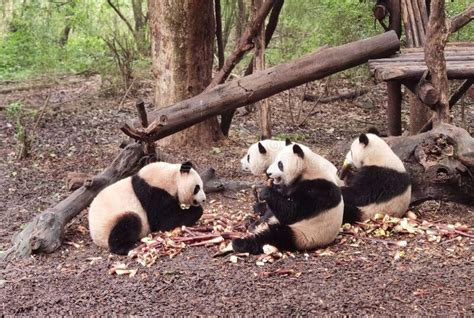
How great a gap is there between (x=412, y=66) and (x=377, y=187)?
71.8 inches

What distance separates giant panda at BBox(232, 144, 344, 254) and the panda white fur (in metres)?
0.67

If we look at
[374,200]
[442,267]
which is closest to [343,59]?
[374,200]

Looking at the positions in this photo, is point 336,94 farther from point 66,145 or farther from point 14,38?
point 14,38

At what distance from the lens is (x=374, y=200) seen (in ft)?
18.1

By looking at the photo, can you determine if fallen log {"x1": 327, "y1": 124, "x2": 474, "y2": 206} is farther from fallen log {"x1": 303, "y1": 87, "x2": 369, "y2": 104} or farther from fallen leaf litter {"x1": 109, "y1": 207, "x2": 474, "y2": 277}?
fallen log {"x1": 303, "y1": 87, "x2": 369, "y2": 104}

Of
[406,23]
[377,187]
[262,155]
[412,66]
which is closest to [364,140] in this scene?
[377,187]

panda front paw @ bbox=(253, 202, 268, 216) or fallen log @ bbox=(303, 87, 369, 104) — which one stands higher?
fallen log @ bbox=(303, 87, 369, 104)

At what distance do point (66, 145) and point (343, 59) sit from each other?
4.32 meters

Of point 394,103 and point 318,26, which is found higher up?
point 318,26

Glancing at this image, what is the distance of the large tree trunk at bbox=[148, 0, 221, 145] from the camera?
844 cm

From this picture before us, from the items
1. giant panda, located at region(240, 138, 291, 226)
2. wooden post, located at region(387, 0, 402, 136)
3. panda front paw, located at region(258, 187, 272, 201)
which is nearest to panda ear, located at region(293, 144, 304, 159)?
panda front paw, located at region(258, 187, 272, 201)

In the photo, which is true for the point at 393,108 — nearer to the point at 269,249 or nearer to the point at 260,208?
the point at 260,208

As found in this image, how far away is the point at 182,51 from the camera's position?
335 inches

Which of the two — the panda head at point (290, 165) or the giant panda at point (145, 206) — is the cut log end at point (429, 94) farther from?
the giant panda at point (145, 206)
